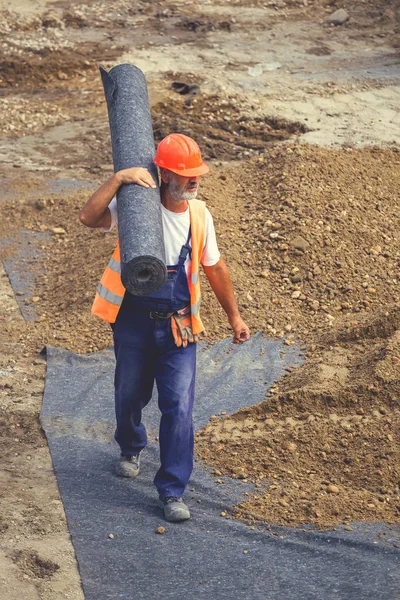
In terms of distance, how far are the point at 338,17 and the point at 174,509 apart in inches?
525

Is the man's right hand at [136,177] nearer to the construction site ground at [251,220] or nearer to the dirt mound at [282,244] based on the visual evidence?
the construction site ground at [251,220]

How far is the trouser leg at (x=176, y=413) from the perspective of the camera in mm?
5320

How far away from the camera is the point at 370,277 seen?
27.8ft

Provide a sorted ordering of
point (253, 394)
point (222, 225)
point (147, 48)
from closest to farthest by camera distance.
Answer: point (253, 394) < point (222, 225) < point (147, 48)

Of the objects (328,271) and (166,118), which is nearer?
(328,271)

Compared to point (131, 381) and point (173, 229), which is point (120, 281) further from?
point (131, 381)

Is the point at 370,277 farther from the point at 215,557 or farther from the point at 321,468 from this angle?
the point at 215,557

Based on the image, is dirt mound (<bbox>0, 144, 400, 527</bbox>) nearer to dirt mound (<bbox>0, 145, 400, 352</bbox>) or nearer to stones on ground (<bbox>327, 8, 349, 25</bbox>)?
dirt mound (<bbox>0, 145, 400, 352</bbox>)

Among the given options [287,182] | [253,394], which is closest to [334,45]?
[287,182]

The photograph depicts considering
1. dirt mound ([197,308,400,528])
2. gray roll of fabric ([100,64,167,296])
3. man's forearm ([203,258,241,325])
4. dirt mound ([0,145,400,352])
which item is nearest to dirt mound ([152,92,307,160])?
dirt mound ([0,145,400,352])

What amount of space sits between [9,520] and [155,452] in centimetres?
111

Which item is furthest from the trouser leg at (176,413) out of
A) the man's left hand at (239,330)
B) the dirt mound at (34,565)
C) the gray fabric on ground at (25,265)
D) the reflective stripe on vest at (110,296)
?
the gray fabric on ground at (25,265)

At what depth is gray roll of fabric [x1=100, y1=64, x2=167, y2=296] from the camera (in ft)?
15.9

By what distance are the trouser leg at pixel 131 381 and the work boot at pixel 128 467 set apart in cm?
28
